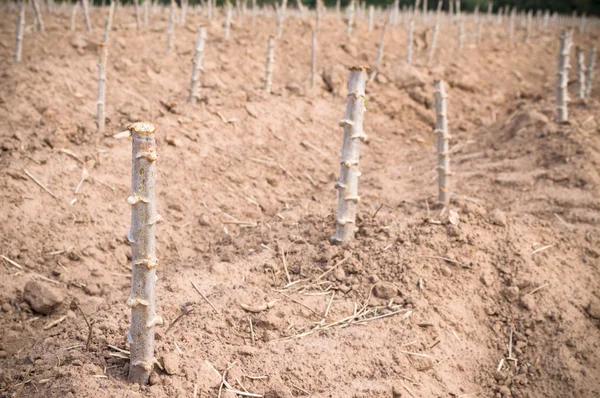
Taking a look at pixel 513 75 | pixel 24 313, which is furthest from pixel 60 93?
pixel 513 75

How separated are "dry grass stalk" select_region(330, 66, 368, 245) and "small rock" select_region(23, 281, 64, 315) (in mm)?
2129

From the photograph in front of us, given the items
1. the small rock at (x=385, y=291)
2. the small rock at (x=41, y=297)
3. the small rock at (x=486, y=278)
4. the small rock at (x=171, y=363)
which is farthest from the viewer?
the small rock at (x=486, y=278)

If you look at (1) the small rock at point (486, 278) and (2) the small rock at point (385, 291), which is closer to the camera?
(2) the small rock at point (385, 291)

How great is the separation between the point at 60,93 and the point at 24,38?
3.75 metres

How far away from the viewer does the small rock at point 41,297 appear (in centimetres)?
404

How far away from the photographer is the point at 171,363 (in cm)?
286

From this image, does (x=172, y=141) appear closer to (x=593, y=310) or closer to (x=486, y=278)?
(x=486, y=278)

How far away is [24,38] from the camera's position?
380 inches

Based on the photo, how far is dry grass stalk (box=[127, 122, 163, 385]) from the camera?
2.53m

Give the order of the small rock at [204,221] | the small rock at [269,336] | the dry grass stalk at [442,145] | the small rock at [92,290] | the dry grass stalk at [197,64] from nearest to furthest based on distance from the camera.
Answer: the small rock at [269,336]
the small rock at [92,290]
the dry grass stalk at [442,145]
the small rock at [204,221]
the dry grass stalk at [197,64]

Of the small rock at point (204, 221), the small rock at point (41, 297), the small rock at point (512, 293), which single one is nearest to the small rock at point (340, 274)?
the small rock at point (512, 293)

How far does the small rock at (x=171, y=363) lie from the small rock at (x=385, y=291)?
1575 millimetres

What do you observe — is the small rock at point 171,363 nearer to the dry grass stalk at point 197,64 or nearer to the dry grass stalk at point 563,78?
the dry grass stalk at point 197,64

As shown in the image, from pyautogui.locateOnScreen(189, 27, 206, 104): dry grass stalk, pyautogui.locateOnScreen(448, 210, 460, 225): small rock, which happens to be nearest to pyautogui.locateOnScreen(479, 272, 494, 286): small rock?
pyautogui.locateOnScreen(448, 210, 460, 225): small rock
